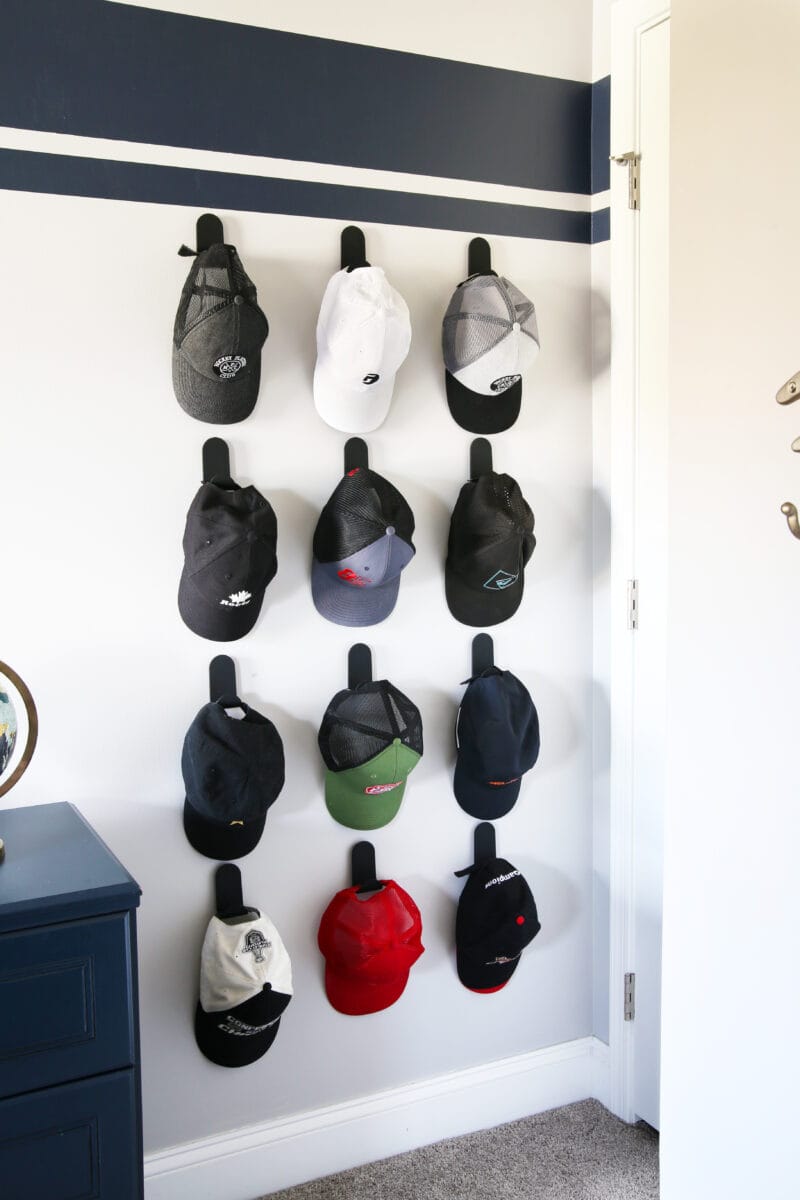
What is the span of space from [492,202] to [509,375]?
1.26 ft

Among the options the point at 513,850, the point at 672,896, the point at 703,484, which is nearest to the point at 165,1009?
the point at 513,850

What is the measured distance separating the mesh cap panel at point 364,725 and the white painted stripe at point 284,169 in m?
0.97

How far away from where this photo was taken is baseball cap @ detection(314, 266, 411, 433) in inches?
72.2

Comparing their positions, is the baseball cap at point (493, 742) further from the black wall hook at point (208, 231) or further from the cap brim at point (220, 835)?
the black wall hook at point (208, 231)

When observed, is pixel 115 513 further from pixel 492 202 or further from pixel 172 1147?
pixel 172 1147

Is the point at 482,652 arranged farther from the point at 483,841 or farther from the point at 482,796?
the point at 483,841

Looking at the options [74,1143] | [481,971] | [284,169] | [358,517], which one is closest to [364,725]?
[358,517]

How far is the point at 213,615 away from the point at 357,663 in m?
0.34

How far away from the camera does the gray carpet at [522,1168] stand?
2002mm

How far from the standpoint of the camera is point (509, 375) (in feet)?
6.64

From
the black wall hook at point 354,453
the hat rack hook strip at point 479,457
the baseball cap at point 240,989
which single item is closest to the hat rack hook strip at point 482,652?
the hat rack hook strip at point 479,457

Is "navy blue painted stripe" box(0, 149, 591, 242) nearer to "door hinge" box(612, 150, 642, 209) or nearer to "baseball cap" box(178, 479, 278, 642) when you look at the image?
"door hinge" box(612, 150, 642, 209)

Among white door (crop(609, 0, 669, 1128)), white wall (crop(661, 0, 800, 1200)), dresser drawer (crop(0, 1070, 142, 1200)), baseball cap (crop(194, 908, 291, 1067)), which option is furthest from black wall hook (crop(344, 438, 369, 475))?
dresser drawer (crop(0, 1070, 142, 1200))

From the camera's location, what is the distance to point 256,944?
1885 mm
